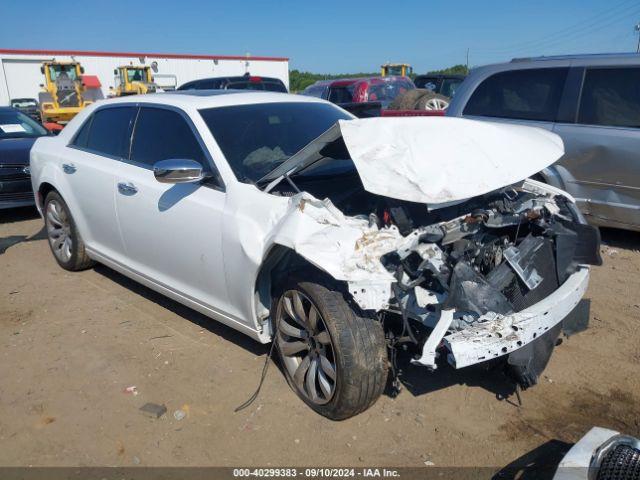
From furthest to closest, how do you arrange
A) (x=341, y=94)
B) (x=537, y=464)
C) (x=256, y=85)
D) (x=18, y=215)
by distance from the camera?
(x=341, y=94) < (x=256, y=85) < (x=18, y=215) < (x=537, y=464)

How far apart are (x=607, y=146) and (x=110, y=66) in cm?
3453

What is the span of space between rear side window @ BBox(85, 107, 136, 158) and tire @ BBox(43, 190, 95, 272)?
2.53 feet

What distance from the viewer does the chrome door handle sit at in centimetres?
416

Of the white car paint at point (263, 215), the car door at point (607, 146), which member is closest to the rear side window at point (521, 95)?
the car door at point (607, 146)

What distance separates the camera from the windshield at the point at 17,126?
9.17 meters

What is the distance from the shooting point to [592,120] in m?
5.62

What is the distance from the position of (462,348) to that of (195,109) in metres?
2.54

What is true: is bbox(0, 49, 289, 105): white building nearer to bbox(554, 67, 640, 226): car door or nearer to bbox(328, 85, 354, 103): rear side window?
bbox(328, 85, 354, 103): rear side window

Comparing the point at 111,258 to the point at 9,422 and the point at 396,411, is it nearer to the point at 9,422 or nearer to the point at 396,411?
the point at 9,422

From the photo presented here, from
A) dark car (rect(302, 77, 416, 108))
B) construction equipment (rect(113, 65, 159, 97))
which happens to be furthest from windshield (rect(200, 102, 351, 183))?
construction equipment (rect(113, 65, 159, 97))

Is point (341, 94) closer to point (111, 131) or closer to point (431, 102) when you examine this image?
point (431, 102)

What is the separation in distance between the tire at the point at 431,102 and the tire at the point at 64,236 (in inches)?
259

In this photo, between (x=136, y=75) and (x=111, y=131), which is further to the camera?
(x=136, y=75)

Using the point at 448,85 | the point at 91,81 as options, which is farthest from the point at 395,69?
the point at 91,81
